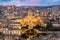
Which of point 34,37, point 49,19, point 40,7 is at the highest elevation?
point 40,7

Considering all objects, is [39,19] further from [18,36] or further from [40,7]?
[18,36]

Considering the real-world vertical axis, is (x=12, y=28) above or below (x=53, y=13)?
below

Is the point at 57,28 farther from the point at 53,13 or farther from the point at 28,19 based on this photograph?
the point at 28,19

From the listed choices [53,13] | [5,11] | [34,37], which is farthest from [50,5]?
[5,11]

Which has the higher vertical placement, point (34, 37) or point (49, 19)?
point (49, 19)

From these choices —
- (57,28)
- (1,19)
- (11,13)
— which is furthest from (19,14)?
(57,28)
